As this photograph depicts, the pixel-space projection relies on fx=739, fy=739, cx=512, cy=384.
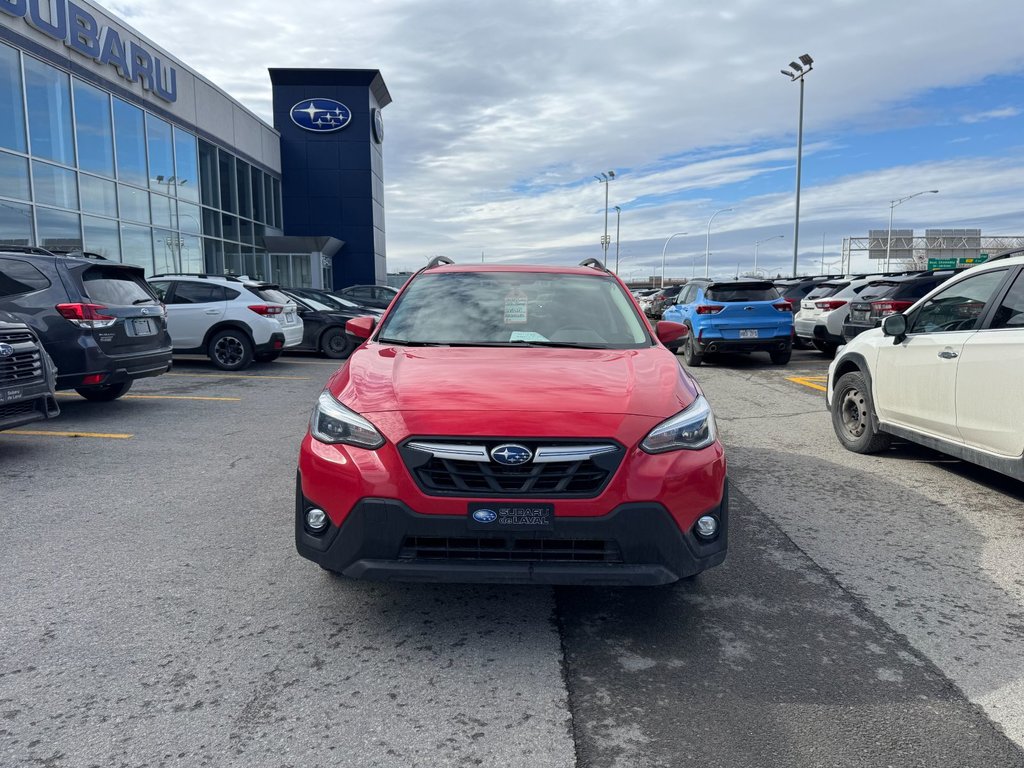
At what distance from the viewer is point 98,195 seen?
63.5 ft

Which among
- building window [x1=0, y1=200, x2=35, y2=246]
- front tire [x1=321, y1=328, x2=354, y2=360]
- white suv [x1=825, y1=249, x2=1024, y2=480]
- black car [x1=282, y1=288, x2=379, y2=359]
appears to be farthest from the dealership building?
white suv [x1=825, y1=249, x2=1024, y2=480]

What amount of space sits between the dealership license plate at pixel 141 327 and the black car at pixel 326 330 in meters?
6.94

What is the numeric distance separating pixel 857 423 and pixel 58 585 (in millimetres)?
6402

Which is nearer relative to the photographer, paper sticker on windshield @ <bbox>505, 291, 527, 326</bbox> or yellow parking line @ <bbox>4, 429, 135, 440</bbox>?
paper sticker on windshield @ <bbox>505, 291, 527, 326</bbox>

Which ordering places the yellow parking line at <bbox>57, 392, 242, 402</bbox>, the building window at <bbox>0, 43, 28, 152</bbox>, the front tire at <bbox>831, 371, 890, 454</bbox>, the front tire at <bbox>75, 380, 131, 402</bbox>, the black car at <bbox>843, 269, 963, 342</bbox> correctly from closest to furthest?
the front tire at <bbox>831, 371, 890, 454</bbox>
the front tire at <bbox>75, 380, 131, 402</bbox>
the yellow parking line at <bbox>57, 392, 242, 402</bbox>
the black car at <bbox>843, 269, 963, 342</bbox>
the building window at <bbox>0, 43, 28, 152</bbox>

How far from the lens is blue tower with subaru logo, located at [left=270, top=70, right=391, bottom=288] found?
38.2 meters

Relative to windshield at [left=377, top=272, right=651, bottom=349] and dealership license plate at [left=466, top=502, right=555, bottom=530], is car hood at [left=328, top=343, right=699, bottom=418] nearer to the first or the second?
windshield at [left=377, top=272, right=651, bottom=349]

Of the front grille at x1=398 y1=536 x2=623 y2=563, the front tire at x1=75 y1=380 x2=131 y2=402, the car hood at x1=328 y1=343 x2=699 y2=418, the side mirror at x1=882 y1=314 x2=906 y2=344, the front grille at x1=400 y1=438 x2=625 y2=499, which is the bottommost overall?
the front tire at x1=75 y1=380 x2=131 y2=402

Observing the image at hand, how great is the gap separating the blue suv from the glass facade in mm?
13456

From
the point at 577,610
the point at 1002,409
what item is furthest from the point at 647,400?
the point at 1002,409

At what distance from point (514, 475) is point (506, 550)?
305mm

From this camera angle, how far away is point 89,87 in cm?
1919

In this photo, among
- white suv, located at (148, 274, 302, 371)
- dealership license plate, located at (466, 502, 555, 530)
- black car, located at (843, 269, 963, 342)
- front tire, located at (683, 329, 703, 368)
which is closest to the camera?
dealership license plate, located at (466, 502, 555, 530)

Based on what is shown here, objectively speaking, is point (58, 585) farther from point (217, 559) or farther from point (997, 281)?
point (997, 281)
